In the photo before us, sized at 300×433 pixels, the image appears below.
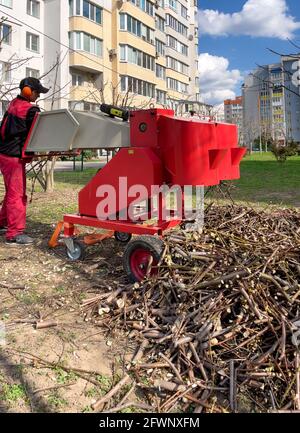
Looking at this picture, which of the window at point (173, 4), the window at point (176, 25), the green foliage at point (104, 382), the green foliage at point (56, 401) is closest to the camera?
the green foliage at point (56, 401)

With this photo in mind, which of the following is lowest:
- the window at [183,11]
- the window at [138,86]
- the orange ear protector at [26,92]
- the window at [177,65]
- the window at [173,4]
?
the orange ear protector at [26,92]

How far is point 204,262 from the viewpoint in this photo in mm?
3199

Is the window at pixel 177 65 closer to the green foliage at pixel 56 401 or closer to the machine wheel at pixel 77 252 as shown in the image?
the machine wheel at pixel 77 252

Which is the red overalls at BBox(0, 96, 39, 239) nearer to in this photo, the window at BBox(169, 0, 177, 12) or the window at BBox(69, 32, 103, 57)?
the window at BBox(69, 32, 103, 57)

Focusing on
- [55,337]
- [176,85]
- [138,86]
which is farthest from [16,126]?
[176,85]

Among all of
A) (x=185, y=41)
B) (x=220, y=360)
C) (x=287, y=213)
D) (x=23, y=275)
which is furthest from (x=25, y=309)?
(x=185, y=41)

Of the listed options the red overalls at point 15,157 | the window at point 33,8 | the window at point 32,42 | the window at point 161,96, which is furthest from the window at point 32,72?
the red overalls at point 15,157

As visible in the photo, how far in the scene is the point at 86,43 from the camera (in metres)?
34.6

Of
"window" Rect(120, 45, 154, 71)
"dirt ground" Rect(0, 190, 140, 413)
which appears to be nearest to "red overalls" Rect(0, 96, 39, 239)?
"dirt ground" Rect(0, 190, 140, 413)

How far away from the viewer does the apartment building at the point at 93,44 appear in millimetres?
31062

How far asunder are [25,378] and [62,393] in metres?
0.27

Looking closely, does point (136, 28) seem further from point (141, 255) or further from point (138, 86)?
point (141, 255)

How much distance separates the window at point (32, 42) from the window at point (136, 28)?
28.2ft
